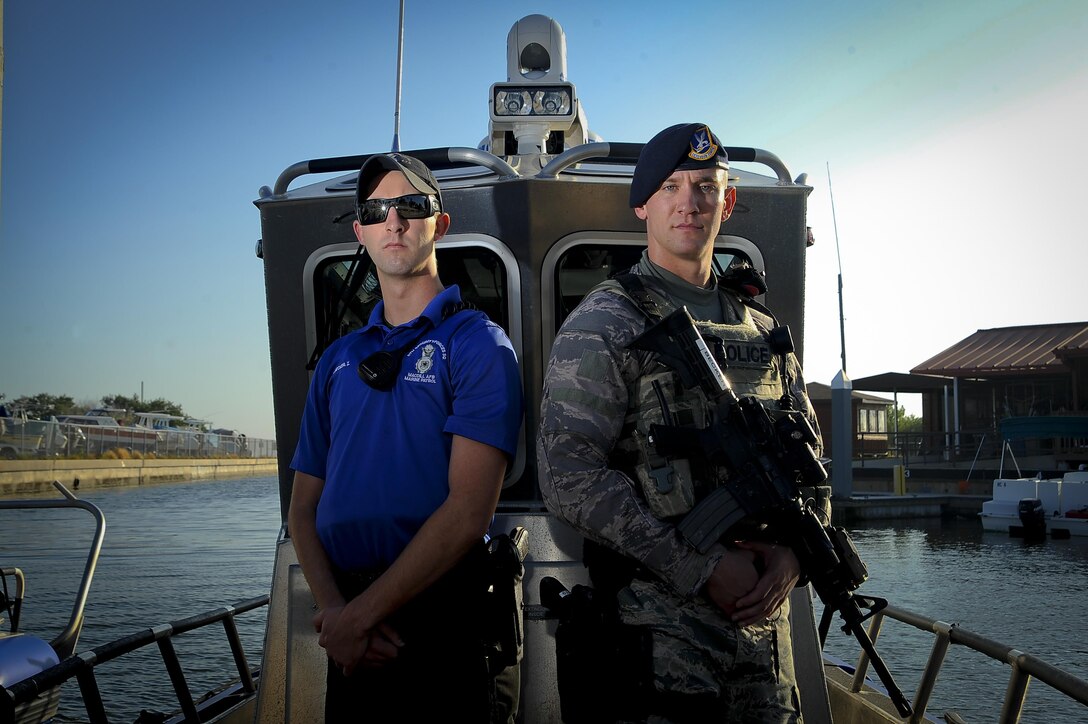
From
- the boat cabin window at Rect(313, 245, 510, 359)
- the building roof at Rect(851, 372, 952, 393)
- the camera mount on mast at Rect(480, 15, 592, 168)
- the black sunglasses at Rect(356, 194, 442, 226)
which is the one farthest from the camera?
the building roof at Rect(851, 372, 952, 393)

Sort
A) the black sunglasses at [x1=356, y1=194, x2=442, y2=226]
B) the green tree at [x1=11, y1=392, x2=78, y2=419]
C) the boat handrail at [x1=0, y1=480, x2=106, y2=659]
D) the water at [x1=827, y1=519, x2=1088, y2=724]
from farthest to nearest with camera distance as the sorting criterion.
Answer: the green tree at [x1=11, y1=392, x2=78, y2=419]
the water at [x1=827, y1=519, x2=1088, y2=724]
the boat handrail at [x1=0, y1=480, x2=106, y2=659]
the black sunglasses at [x1=356, y1=194, x2=442, y2=226]

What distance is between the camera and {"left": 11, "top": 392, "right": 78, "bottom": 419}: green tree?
73294mm

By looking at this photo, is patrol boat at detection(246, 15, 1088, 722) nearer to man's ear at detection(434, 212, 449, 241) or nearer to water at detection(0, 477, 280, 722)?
man's ear at detection(434, 212, 449, 241)

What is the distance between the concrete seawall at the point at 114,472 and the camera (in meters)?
31.9

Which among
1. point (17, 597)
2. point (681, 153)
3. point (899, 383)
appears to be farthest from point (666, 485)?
point (899, 383)

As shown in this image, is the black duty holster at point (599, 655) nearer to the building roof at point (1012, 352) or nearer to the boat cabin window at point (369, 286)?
the boat cabin window at point (369, 286)

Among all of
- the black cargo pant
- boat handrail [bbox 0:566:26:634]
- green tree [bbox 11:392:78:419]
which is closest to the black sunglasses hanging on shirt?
the black cargo pant

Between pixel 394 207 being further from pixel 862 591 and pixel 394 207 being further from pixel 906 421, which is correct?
pixel 906 421

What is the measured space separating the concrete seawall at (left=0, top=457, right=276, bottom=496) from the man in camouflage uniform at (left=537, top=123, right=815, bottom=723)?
27.7 m

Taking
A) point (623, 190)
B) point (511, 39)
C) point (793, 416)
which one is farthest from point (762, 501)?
point (511, 39)

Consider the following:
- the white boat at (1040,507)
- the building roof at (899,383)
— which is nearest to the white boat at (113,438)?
the building roof at (899,383)

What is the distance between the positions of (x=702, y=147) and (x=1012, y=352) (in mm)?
35196

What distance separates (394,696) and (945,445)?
118ft

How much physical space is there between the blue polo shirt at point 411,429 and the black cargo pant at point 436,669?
163 millimetres
